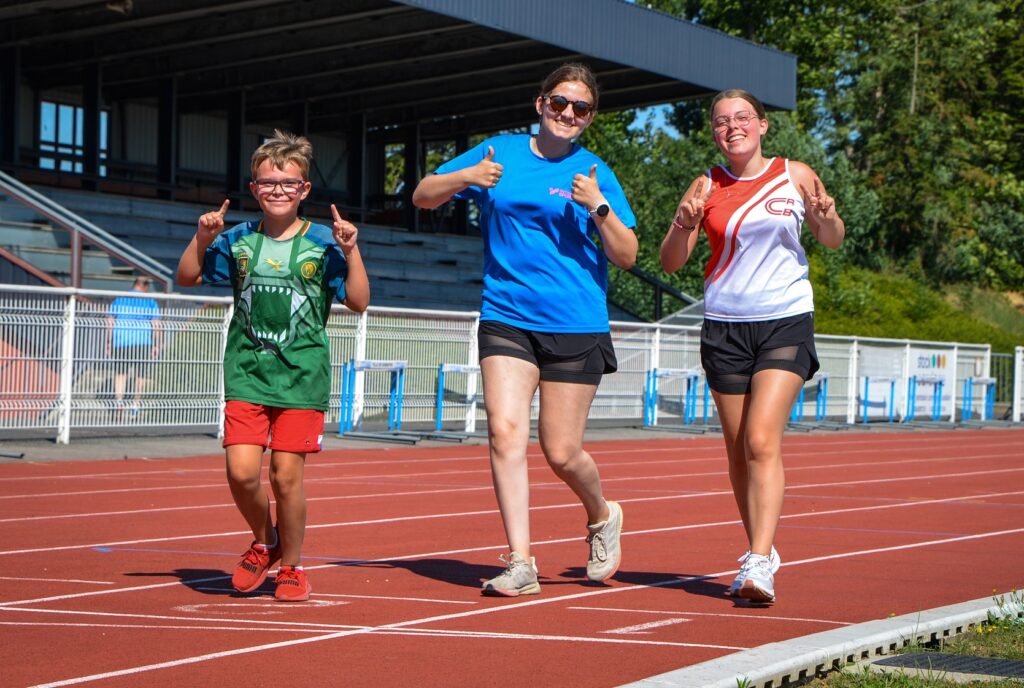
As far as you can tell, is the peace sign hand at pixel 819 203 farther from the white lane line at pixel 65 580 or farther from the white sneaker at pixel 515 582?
the white lane line at pixel 65 580

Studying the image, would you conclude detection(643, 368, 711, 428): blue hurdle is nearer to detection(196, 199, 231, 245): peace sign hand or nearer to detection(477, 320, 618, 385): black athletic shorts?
detection(477, 320, 618, 385): black athletic shorts

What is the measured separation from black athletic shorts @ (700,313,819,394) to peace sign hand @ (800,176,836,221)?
1.43ft

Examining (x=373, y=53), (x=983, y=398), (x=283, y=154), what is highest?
(x=373, y=53)

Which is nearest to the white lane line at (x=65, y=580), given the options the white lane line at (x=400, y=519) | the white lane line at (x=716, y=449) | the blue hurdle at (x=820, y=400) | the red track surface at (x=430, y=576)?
the red track surface at (x=430, y=576)

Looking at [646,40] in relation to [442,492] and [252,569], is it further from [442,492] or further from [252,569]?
[252,569]

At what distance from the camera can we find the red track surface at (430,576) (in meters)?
5.05

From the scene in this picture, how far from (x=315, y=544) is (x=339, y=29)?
23768 mm

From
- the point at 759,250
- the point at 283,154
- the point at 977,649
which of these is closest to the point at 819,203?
the point at 759,250

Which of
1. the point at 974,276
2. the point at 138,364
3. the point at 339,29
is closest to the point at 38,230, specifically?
the point at 138,364

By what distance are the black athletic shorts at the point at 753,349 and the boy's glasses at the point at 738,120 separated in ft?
2.79

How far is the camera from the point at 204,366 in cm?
1780

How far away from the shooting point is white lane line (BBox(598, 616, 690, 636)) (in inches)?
223

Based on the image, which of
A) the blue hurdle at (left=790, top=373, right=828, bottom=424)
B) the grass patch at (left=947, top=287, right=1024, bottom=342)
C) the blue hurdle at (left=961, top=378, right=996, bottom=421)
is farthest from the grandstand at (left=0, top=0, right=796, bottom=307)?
the grass patch at (left=947, top=287, right=1024, bottom=342)

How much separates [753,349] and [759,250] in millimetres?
430
